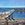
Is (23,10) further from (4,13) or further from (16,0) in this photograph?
(4,13)

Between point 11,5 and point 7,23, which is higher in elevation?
point 11,5

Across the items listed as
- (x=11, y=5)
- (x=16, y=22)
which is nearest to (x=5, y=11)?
(x=11, y=5)

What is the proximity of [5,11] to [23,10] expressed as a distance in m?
0.34

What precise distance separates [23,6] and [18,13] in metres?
0.17

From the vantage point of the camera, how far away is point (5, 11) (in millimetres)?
1007

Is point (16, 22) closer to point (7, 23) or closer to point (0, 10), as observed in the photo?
point (7, 23)

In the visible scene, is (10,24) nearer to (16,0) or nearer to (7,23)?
(7,23)

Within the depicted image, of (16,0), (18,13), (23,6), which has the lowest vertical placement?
(18,13)

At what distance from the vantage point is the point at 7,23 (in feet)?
3.19

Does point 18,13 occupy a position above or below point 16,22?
above

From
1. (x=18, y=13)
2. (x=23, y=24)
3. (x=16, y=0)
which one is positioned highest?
(x=16, y=0)

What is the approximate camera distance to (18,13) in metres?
1.00

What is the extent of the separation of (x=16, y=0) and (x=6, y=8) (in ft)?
0.81

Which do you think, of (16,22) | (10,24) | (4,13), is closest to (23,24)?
(16,22)
